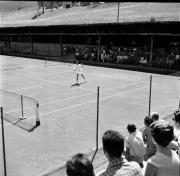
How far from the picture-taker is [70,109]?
14.5m

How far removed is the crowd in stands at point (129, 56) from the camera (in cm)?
3078

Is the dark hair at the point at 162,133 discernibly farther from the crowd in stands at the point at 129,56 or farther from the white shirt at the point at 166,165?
the crowd in stands at the point at 129,56

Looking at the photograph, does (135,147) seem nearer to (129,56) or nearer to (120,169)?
(120,169)

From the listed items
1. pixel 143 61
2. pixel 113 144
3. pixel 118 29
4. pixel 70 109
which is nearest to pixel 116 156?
pixel 113 144

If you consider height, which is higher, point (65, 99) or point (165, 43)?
point (165, 43)

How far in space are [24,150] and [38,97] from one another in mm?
8359

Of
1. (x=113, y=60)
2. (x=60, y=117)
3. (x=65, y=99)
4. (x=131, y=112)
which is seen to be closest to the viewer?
(x=60, y=117)

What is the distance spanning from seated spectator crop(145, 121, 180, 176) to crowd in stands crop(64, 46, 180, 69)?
27743mm

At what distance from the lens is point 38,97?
17312mm

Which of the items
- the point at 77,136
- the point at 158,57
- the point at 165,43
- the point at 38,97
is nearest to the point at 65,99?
the point at 38,97

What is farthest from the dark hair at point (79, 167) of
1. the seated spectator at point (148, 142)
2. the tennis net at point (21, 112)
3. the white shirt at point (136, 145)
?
the tennis net at point (21, 112)

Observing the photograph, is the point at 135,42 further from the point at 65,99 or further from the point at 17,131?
the point at 17,131

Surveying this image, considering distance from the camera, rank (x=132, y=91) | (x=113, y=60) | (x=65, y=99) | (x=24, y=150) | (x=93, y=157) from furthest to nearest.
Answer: (x=113, y=60), (x=132, y=91), (x=65, y=99), (x=24, y=150), (x=93, y=157)

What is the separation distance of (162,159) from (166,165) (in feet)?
0.29
